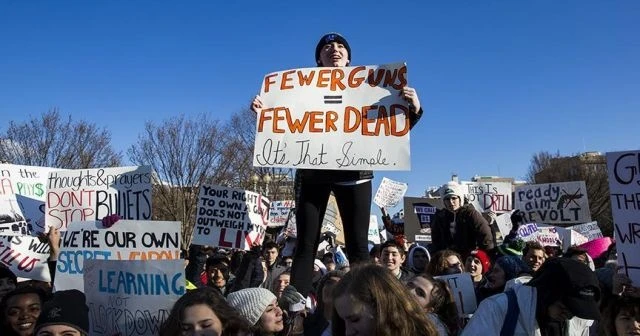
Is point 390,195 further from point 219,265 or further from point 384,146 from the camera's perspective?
point 384,146

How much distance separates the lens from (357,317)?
243cm

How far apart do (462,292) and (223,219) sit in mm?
4919

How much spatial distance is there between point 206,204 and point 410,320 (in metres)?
6.44

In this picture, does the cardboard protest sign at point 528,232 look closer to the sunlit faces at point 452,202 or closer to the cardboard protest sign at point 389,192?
the sunlit faces at point 452,202

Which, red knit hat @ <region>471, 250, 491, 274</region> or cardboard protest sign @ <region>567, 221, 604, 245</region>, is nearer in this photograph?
red knit hat @ <region>471, 250, 491, 274</region>

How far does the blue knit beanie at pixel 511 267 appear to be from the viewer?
16.3 feet

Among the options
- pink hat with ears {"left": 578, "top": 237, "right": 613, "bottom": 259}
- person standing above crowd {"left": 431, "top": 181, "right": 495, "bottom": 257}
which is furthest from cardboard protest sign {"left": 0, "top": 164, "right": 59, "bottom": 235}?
pink hat with ears {"left": 578, "top": 237, "right": 613, "bottom": 259}

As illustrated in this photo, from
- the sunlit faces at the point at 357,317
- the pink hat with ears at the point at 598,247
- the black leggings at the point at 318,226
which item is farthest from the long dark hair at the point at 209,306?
the pink hat with ears at the point at 598,247

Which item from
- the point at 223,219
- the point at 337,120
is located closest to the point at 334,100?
the point at 337,120

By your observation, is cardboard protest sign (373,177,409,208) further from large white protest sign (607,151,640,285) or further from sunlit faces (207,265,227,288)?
large white protest sign (607,151,640,285)

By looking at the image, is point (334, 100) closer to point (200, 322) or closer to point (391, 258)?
point (391, 258)

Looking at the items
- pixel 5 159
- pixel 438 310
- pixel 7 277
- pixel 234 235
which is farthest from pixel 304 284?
pixel 5 159

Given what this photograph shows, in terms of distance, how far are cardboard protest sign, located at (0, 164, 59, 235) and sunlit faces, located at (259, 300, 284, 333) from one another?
17.8ft

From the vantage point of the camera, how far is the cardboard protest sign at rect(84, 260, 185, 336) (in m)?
3.93
